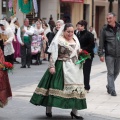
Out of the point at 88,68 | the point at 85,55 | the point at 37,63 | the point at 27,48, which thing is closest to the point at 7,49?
the point at 27,48

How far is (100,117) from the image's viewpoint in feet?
31.0

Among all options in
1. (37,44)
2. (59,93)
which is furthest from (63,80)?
(37,44)

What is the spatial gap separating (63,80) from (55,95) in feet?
1.01

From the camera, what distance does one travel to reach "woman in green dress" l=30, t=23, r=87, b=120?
8867mm

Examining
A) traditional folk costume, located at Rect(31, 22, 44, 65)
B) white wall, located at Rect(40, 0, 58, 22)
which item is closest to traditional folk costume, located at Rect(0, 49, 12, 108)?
traditional folk costume, located at Rect(31, 22, 44, 65)

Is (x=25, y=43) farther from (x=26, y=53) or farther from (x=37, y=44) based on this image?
(x=37, y=44)

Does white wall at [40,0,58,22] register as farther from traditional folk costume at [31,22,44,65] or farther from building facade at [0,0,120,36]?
traditional folk costume at [31,22,44,65]

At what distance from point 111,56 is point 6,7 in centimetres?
1902

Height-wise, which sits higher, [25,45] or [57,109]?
[25,45]

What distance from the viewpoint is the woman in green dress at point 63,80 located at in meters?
8.87

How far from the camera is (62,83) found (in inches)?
352

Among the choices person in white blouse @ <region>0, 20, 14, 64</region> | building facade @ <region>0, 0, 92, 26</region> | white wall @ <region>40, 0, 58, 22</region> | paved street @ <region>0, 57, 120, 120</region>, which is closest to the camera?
paved street @ <region>0, 57, 120, 120</region>

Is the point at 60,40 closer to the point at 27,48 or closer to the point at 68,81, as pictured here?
the point at 68,81

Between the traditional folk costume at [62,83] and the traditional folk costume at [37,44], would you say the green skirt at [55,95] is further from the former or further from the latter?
the traditional folk costume at [37,44]
